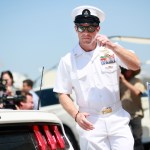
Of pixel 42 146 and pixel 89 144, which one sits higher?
pixel 42 146

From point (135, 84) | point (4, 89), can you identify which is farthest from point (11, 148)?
point (135, 84)

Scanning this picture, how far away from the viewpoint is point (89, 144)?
3.97 metres

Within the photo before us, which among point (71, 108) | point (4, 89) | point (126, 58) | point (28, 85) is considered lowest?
point (28, 85)

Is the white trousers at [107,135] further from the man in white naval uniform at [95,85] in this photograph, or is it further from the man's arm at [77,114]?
the man's arm at [77,114]

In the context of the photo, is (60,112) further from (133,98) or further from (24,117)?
(24,117)

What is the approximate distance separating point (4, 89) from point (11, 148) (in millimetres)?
3557

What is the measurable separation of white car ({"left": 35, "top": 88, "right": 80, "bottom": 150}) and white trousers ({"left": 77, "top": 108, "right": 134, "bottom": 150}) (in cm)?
451

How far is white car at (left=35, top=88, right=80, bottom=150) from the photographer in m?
8.62

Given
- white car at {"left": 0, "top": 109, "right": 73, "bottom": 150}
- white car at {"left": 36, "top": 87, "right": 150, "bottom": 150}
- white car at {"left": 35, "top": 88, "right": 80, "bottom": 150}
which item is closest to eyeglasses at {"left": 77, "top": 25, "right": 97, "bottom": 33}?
white car at {"left": 0, "top": 109, "right": 73, "bottom": 150}

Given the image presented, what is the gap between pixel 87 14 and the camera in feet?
13.7

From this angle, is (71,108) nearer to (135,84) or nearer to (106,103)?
(106,103)

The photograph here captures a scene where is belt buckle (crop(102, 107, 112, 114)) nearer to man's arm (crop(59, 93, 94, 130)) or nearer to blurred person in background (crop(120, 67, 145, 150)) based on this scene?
man's arm (crop(59, 93, 94, 130))

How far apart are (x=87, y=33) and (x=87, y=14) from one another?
22 cm

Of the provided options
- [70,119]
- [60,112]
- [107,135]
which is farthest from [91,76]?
[60,112]
